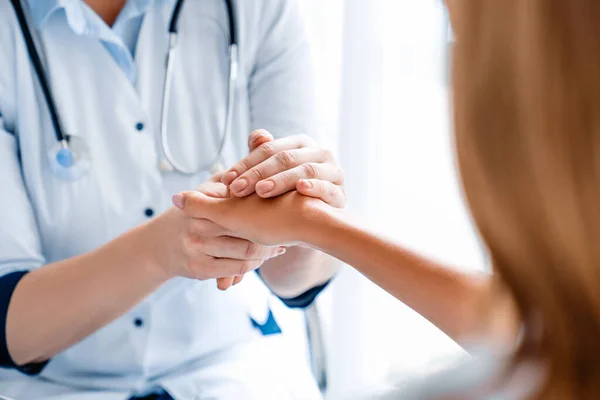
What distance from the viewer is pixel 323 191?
938mm

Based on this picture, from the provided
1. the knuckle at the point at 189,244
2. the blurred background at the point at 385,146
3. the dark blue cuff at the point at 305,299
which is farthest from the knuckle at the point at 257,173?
the blurred background at the point at 385,146

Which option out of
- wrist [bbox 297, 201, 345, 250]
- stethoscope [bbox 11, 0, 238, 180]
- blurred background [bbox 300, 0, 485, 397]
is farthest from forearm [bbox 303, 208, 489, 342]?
blurred background [bbox 300, 0, 485, 397]

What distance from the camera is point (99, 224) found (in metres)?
1.08

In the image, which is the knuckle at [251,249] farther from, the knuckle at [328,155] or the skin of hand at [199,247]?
the knuckle at [328,155]

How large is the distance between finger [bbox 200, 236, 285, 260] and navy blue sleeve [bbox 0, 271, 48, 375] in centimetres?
28

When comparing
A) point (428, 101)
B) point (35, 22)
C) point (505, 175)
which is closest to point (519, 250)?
point (505, 175)

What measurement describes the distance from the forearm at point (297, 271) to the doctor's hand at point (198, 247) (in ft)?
0.32

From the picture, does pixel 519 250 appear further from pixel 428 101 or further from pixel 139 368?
pixel 428 101

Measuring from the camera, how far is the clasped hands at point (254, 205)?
915 mm

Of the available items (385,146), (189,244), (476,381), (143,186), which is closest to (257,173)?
(189,244)

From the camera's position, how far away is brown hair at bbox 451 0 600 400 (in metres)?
0.38

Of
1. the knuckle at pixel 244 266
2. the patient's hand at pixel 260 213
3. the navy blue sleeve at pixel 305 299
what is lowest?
the navy blue sleeve at pixel 305 299

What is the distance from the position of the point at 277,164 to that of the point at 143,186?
0.80 feet

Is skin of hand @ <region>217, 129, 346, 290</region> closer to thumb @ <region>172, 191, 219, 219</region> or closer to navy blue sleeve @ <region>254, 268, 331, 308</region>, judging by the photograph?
thumb @ <region>172, 191, 219, 219</region>
